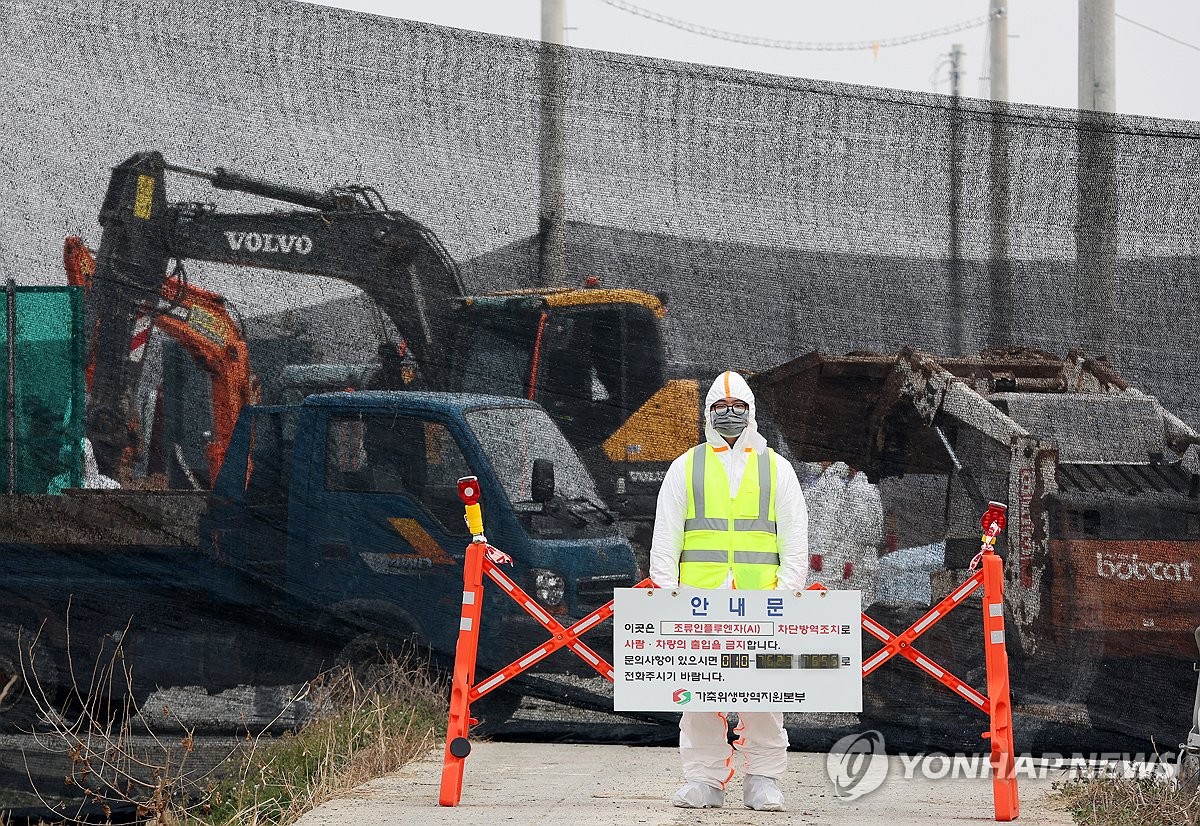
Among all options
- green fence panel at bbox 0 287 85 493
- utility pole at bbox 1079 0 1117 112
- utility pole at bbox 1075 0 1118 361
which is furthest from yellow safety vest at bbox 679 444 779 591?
utility pole at bbox 1079 0 1117 112

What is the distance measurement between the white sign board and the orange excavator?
6.90 feet

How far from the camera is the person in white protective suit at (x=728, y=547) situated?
17.3ft

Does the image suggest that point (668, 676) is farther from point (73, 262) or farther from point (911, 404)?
point (73, 262)

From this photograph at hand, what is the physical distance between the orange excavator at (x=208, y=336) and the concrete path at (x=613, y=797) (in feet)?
5.07

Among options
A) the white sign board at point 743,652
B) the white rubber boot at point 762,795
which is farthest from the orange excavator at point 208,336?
the white rubber boot at point 762,795

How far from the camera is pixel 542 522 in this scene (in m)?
6.54

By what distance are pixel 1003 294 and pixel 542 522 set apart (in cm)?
204

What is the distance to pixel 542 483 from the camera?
6.55 m

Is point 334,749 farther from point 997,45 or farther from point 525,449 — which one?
point 997,45

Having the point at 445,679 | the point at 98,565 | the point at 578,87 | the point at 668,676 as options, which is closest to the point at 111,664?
the point at 98,565

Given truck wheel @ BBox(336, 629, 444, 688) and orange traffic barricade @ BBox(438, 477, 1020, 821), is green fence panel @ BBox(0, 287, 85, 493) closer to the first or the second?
truck wheel @ BBox(336, 629, 444, 688)

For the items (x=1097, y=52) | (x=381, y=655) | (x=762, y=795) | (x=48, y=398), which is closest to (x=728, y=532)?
(x=762, y=795)

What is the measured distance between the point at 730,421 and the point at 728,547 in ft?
1.35

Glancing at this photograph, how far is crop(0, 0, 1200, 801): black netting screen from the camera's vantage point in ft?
21.1
